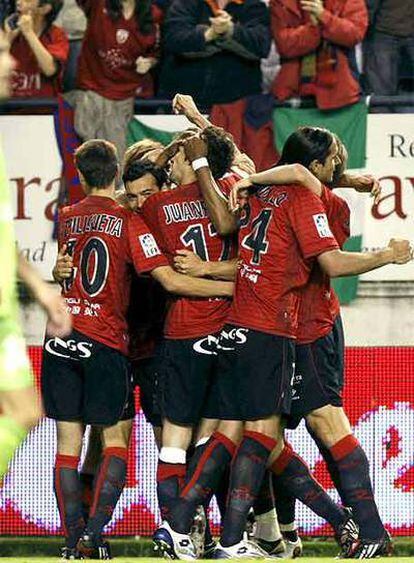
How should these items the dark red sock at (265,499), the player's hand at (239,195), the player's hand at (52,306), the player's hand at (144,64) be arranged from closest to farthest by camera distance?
the player's hand at (52,306) → the player's hand at (239,195) → the dark red sock at (265,499) → the player's hand at (144,64)

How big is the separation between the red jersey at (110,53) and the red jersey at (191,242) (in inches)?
168

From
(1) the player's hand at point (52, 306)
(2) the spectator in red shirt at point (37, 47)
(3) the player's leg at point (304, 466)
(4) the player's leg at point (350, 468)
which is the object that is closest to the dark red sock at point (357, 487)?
(4) the player's leg at point (350, 468)

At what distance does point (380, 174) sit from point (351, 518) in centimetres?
491

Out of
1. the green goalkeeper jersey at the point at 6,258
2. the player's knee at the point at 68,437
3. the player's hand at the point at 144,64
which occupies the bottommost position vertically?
the player's knee at the point at 68,437

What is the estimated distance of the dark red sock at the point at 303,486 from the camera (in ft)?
30.8

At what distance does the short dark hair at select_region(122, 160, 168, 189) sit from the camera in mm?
9516

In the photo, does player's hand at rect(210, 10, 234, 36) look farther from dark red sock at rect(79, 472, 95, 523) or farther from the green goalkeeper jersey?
the green goalkeeper jersey

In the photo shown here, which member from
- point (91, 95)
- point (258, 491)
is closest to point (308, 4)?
point (91, 95)

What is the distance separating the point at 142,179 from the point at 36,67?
14.7 feet

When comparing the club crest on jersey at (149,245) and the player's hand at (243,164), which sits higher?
the player's hand at (243,164)

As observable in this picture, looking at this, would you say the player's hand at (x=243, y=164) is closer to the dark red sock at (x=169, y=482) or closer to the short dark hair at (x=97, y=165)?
the short dark hair at (x=97, y=165)

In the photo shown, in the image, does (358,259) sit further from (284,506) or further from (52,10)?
(52,10)

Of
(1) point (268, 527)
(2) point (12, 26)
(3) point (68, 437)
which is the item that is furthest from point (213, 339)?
(2) point (12, 26)

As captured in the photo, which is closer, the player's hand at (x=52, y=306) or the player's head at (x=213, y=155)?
the player's hand at (x=52, y=306)
